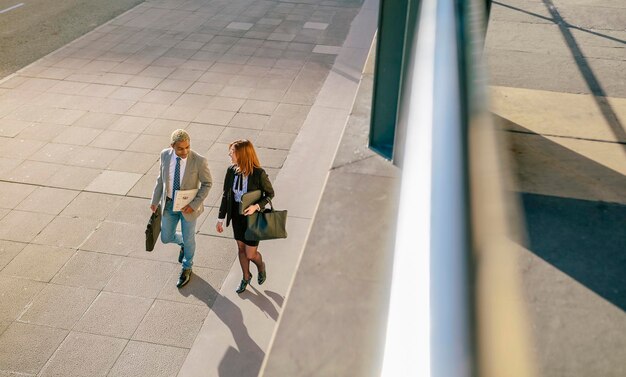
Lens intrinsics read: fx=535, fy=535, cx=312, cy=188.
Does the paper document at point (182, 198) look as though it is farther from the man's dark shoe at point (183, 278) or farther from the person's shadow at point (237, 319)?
the person's shadow at point (237, 319)

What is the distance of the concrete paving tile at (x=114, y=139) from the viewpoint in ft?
25.8

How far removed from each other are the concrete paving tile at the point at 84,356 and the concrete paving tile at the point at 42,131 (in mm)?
4289

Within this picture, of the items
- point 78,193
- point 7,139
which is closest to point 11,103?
point 7,139

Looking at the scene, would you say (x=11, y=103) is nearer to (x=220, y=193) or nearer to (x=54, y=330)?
(x=220, y=193)

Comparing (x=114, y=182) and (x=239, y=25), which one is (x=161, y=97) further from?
(x=239, y=25)

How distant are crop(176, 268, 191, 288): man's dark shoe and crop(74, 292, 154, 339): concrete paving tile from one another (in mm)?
310

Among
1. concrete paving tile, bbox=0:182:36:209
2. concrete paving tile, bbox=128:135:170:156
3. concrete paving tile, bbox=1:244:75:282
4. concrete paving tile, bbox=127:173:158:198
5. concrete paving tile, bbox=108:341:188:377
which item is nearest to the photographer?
concrete paving tile, bbox=108:341:188:377

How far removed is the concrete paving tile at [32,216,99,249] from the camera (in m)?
5.89

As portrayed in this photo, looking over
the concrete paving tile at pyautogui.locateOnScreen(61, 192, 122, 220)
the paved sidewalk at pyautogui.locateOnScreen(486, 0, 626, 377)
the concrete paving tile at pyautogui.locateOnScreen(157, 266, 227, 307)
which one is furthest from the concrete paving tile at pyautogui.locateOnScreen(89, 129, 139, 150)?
the paved sidewalk at pyautogui.locateOnScreen(486, 0, 626, 377)

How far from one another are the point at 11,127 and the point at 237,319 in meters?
5.60

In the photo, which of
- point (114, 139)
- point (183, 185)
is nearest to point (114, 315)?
point (183, 185)

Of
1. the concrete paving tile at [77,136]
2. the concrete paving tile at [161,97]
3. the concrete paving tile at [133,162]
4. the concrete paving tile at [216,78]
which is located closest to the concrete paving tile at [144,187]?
the concrete paving tile at [133,162]

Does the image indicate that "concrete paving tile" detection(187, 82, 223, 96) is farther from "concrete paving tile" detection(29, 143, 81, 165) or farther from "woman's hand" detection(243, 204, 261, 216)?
"woman's hand" detection(243, 204, 261, 216)

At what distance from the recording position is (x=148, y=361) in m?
4.54
